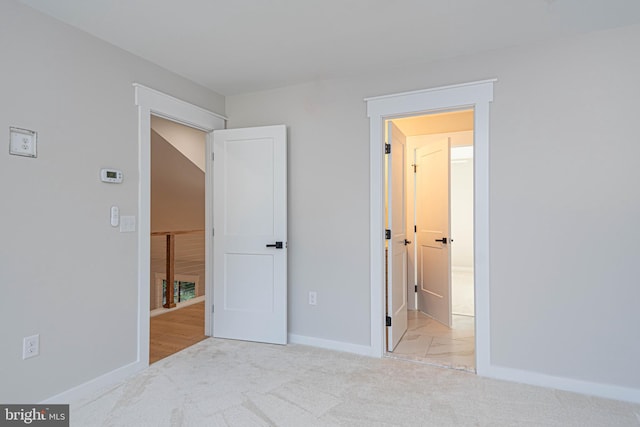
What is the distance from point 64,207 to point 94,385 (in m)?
1.24

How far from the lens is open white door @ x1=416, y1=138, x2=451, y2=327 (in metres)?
3.85

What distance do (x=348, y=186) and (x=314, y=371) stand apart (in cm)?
158

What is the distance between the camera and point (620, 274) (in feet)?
7.57

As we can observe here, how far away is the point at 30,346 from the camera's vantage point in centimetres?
206

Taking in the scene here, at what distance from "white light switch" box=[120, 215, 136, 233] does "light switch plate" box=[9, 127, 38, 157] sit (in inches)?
27.7

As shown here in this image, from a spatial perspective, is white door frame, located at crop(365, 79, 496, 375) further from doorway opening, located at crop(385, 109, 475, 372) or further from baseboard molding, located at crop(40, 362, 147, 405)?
baseboard molding, located at crop(40, 362, 147, 405)

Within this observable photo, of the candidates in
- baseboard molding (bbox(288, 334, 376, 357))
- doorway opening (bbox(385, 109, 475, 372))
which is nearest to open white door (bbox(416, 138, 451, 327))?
doorway opening (bbox(385, 109, 475, 372))

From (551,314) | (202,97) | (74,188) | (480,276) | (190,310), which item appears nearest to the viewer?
(74,188)

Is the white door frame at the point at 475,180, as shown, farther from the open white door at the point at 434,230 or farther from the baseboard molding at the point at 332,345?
the open white door at the point at 434,230

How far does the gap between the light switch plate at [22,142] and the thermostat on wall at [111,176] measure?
0.42 metres

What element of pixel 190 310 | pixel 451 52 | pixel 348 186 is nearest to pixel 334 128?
pixel 348 186

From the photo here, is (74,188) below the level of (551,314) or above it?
above

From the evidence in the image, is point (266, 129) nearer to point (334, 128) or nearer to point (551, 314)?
point (334, 128)

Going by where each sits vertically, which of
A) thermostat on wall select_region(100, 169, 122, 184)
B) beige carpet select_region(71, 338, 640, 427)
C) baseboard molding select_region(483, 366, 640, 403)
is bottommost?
beige carpet select_region(71, 338, 640, 427)
